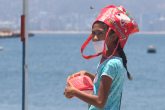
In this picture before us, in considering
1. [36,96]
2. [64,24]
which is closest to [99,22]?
[36,96]

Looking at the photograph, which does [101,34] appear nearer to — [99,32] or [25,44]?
[99,32]

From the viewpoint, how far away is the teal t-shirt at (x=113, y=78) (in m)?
3.84

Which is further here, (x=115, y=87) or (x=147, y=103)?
(x=147, y=103)

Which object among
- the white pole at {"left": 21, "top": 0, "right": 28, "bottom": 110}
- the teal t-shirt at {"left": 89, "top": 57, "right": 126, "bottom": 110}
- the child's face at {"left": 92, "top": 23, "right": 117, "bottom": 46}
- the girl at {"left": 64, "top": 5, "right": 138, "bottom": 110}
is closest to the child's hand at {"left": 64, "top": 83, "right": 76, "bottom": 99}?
the girl at {"left": 64, "top": 5, "right": 138, "bottom": 110}

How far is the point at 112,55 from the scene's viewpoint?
3895 mm

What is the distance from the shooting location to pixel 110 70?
3.83 m

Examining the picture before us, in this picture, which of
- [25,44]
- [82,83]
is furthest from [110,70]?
[25,44]

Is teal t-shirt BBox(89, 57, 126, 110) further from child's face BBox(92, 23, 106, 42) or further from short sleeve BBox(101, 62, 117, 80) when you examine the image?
child's face BBox(92, 23, 106, 42)

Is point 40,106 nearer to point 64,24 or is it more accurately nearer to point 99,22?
point 99,22

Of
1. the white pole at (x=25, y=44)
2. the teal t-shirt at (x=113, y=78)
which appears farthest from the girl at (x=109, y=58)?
the white pole at (x=25, y=44)

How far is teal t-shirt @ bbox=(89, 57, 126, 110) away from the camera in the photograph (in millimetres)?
3840

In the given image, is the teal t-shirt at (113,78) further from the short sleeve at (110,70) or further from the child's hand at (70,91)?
the child's hand at (70,91)

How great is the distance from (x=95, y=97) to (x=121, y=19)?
1.54 ft

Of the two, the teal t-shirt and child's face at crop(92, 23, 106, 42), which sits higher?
child's face at crop(92, 23, 106, 42)
